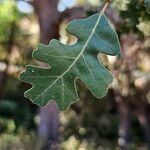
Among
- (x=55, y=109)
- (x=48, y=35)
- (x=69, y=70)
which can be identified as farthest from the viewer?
(x=55, y=109)

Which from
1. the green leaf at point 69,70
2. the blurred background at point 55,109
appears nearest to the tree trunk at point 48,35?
the blurred background at point 55,109

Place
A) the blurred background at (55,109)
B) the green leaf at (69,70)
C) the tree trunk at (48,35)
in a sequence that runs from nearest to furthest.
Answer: the green leaf at (69,70), the tree trunk at (48,35), the blurred background at (55,109)

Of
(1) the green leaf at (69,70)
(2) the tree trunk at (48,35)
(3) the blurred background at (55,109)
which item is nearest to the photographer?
(1) the green leaf at (69,70)

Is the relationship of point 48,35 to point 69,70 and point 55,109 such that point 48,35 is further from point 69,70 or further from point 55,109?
point 69,70

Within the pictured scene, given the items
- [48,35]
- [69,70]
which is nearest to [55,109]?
[48,35]

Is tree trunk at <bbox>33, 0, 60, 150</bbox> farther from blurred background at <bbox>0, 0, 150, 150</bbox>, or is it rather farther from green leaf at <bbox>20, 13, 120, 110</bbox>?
green leaf at <bbox>20, 13, 120, 110</bbox>

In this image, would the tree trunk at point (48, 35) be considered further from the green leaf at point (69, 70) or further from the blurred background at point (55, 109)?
the green leaf at point (69, 70)

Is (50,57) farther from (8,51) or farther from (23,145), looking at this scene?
(8,51)

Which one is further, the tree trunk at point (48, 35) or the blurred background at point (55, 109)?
the blurred background at point (55, 109)
